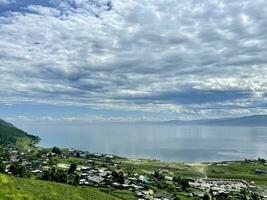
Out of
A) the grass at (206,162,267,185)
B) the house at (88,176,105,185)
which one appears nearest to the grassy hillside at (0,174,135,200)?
the house at (88,176,105,185)

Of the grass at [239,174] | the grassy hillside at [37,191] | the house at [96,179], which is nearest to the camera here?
the grassy hillside at [37,191]

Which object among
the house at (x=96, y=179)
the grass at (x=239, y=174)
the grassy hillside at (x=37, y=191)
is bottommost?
the grass at (x=239, y=174)

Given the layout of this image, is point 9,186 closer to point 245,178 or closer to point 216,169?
point 245,178

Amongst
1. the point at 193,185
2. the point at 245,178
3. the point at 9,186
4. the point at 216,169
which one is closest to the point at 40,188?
the point at 9,186

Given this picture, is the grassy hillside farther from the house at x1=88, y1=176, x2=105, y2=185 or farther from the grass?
the grass

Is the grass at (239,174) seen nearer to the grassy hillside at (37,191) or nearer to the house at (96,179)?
the house at (96,179)

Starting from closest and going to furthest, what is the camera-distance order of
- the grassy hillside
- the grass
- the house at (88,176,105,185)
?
the grassy hillside → the house at (88,176,105,185) → the grass

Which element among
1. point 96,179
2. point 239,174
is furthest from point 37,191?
point 239,174

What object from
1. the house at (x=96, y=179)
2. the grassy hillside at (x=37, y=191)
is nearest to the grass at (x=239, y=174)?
the house at (x=96, y=179)

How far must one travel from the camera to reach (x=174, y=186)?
11725cm

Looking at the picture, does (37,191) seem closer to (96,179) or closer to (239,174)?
(96,179)

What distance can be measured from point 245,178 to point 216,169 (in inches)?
1195

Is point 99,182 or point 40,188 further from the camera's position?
point 99,182

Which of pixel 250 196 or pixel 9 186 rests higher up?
pixel 9 186
